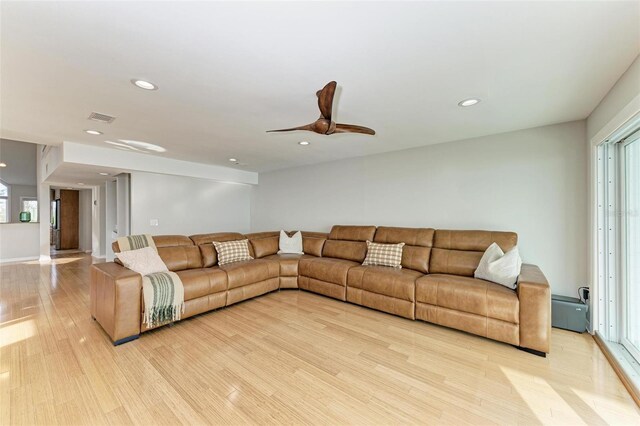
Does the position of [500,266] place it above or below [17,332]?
above

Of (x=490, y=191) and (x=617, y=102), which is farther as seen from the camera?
(x=490, y=191)

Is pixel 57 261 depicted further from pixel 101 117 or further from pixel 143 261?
pixel 101 117

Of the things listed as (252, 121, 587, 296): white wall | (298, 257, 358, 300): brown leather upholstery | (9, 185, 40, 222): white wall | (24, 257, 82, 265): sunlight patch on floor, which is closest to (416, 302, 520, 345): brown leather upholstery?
(298, 257, 358, 300): brown leather upholstery

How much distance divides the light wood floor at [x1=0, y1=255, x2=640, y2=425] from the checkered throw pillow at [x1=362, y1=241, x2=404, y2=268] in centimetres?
82

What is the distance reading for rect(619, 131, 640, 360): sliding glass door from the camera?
2164 mm

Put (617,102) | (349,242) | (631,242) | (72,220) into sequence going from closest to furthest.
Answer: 1. (617,102)
2. (631,242)
3. (349,242)
4. (72,220)

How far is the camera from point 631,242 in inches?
88.7

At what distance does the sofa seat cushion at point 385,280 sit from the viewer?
3039 millimetres

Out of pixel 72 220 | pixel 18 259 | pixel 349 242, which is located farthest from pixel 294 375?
pixel 72 220

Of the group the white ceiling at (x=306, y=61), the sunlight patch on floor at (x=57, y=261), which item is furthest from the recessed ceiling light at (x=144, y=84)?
the sunlight patch on floor at (x=57, y=261)

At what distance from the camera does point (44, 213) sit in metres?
6.59

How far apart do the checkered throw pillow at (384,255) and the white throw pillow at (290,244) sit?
146 centimetres

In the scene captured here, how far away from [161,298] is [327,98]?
261cm

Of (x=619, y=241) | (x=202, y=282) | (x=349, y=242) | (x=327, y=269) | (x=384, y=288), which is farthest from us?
(x=349, y=242)
